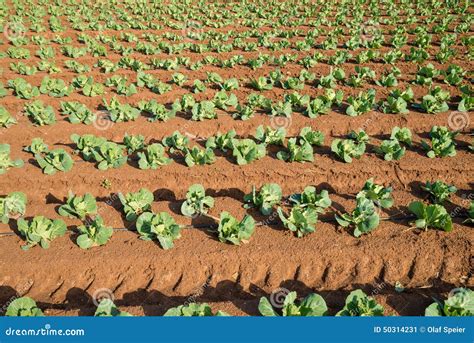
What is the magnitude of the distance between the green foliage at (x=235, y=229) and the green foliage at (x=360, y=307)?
6.30 ft

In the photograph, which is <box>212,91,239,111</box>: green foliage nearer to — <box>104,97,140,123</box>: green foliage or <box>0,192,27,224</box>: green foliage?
<box>104,97,140,123</box>: green foliage

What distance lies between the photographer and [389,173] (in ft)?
26.0

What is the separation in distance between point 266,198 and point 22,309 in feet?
13.3

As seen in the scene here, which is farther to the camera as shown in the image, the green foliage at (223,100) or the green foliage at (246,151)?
the green foliage at (223,100)

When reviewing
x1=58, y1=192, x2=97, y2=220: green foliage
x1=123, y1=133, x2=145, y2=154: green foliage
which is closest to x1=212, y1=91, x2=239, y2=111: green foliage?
x1=123, y1=133, x2=145, y2=154: green foliage

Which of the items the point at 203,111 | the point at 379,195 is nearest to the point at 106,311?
the point at 379,195

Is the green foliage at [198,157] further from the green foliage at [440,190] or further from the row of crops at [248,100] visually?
the green foliage at [440,190]

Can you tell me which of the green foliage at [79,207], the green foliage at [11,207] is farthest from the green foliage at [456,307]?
the green foliage at [11,207]

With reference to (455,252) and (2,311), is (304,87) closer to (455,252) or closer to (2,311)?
(455,252)

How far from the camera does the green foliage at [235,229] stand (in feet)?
19.9

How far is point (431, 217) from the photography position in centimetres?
613

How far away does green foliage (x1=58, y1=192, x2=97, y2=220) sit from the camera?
21.9ft

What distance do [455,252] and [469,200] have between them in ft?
5.52

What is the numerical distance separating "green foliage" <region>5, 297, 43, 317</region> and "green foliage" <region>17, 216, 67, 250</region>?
1.48 metres
